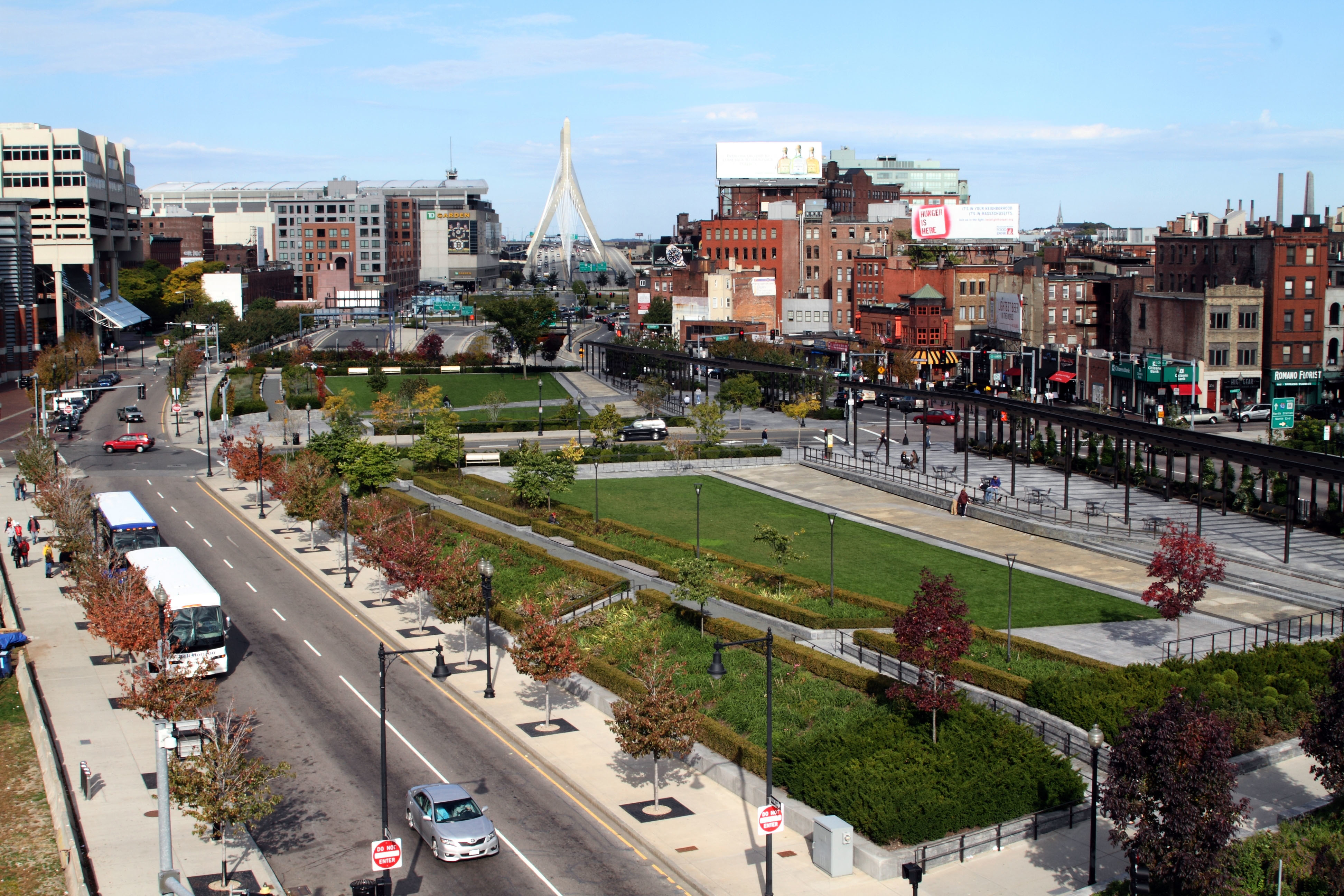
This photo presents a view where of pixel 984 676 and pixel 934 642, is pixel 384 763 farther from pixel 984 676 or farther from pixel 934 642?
pixel 984 676

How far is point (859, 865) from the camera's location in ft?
89.0

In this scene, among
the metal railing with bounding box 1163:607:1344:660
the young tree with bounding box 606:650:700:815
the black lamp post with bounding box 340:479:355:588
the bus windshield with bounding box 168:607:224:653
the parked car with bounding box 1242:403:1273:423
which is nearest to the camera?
the young tree with bounding box 606:650:700:815

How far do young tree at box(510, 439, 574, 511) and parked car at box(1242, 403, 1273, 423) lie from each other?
57.2 meters

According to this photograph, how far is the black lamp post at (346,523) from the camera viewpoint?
52.8 metres

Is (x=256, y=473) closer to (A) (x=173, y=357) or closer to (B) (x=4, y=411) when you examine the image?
(B) (x=4, y=411)

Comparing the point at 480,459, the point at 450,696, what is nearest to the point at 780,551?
the point at 450,696

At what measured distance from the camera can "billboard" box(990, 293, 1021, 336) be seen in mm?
118188

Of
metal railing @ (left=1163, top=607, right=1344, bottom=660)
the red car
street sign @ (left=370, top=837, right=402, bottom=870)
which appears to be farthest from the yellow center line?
the red car

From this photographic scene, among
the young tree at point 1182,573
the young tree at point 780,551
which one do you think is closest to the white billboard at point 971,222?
the young tree at point 780,551

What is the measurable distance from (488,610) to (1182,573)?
21.9 metres

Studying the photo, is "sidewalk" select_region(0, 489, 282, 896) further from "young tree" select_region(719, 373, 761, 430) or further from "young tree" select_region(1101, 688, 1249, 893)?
"young tree" select_region(719, 373, 761, 430)

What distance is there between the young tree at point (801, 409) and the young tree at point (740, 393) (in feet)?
8.31

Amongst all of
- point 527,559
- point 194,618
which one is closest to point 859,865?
point 194,618

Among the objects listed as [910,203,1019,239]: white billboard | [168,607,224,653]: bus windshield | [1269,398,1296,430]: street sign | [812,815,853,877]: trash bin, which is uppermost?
[910,203,1019,239]: white billboard
